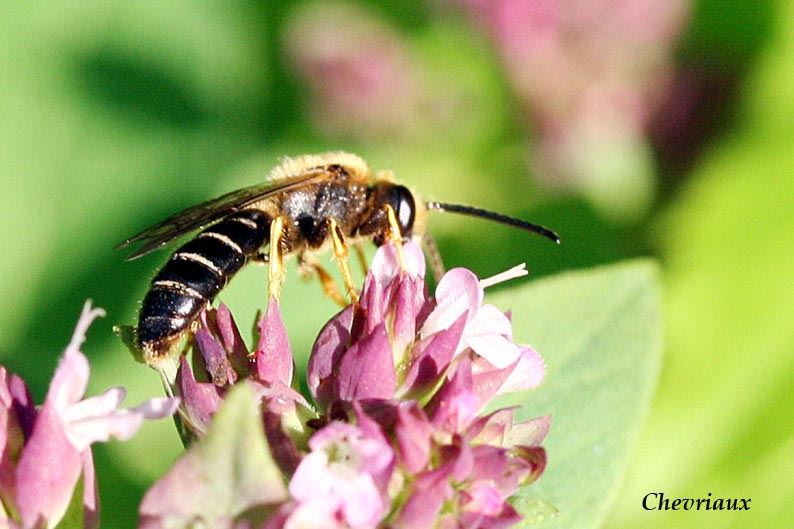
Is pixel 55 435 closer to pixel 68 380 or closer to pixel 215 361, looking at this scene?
pixel 68 380

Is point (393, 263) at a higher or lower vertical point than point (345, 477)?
higher

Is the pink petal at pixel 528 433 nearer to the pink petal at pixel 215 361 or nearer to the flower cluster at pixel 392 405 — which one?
the flower cluster at pixel 392 405

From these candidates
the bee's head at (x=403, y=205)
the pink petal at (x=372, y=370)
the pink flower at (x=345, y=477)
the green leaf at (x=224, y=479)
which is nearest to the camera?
the green leaf at (x=224, y=479)

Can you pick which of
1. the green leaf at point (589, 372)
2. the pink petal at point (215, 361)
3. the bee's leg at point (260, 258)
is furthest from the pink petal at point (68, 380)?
the green leaf at point (589, 372)

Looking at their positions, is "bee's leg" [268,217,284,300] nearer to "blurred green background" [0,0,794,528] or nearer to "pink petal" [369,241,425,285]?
"pink petal" [369,241,425,285]

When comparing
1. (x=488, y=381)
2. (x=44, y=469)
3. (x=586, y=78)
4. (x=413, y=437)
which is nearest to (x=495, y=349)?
(x=488, y=381)

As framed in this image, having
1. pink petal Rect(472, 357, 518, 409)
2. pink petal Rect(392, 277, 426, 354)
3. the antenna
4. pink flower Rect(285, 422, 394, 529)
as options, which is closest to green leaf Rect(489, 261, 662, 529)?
the antenna
